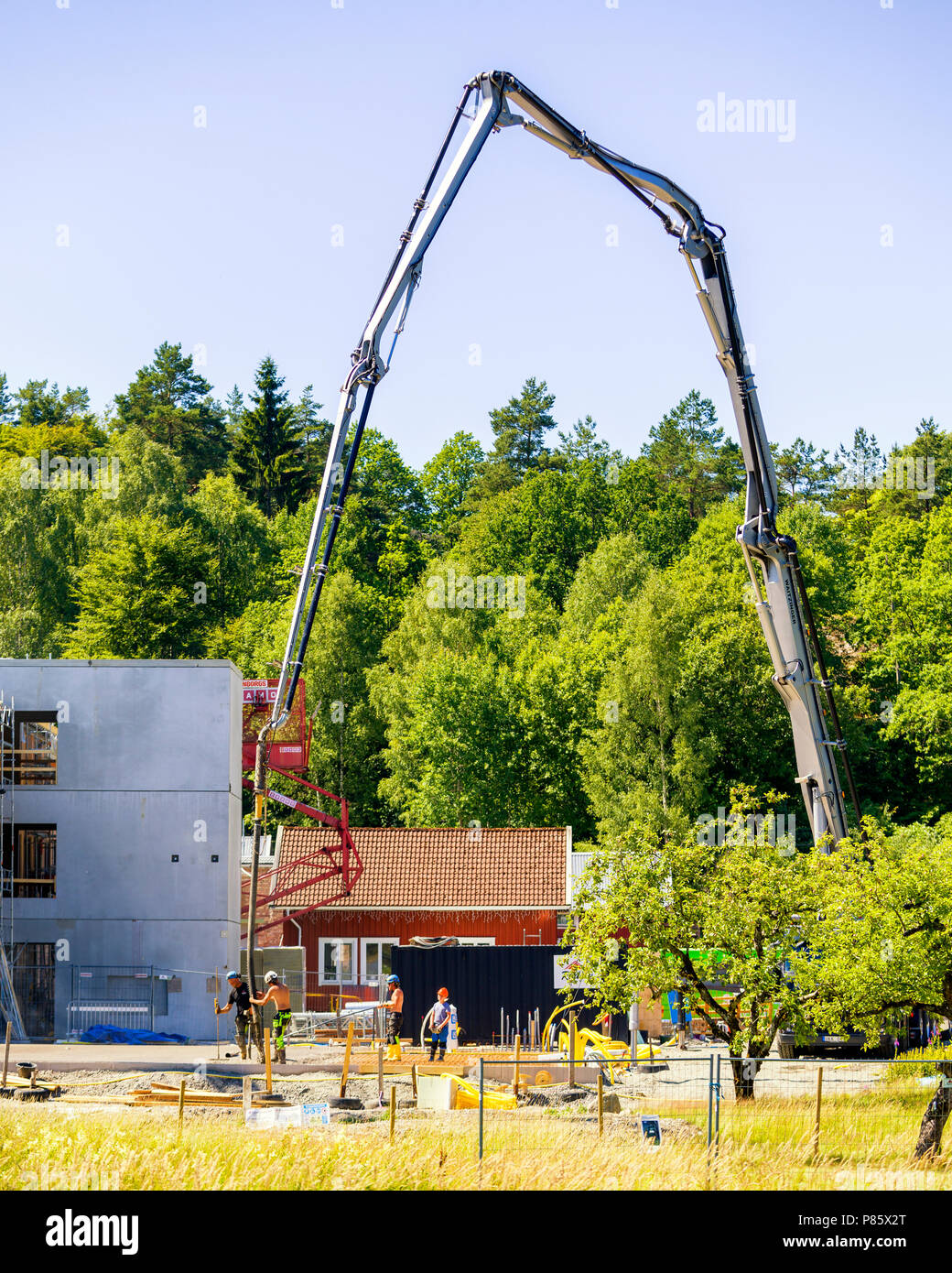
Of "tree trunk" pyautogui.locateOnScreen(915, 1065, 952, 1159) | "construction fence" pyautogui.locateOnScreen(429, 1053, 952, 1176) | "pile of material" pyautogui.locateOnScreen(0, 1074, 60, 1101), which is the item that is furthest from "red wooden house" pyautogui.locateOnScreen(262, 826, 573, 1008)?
"tree trunk" pyautogui.locateOnScreen(915, 1065, 952, 1159)

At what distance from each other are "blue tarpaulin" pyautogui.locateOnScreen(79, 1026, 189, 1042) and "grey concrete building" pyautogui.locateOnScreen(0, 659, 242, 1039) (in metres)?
1.24

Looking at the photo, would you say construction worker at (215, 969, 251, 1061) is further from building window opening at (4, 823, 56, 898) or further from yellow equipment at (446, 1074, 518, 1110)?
building window opening at (4, 823, 56, 898)

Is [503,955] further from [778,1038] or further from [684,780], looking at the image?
[684,780]

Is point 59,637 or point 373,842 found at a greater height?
point 59,637

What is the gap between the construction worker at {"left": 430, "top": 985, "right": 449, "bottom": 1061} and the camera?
2756 cm

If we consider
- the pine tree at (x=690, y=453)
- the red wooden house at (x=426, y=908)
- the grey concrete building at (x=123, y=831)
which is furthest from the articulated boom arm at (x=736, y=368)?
the pine tree at (x=690, y=453)

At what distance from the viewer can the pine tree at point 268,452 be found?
104625 millimetres

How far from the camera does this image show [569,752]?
205 ft

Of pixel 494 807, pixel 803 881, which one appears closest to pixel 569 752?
pixel 494 807

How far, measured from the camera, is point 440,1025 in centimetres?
2802

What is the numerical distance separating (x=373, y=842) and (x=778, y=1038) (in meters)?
19.9

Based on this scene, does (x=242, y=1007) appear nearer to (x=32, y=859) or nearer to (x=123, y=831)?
(x=123, y=831)

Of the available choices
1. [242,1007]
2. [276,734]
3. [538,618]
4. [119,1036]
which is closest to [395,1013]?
[242,1007]

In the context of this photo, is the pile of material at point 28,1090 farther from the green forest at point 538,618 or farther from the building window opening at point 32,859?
the green forest at point 538,618
